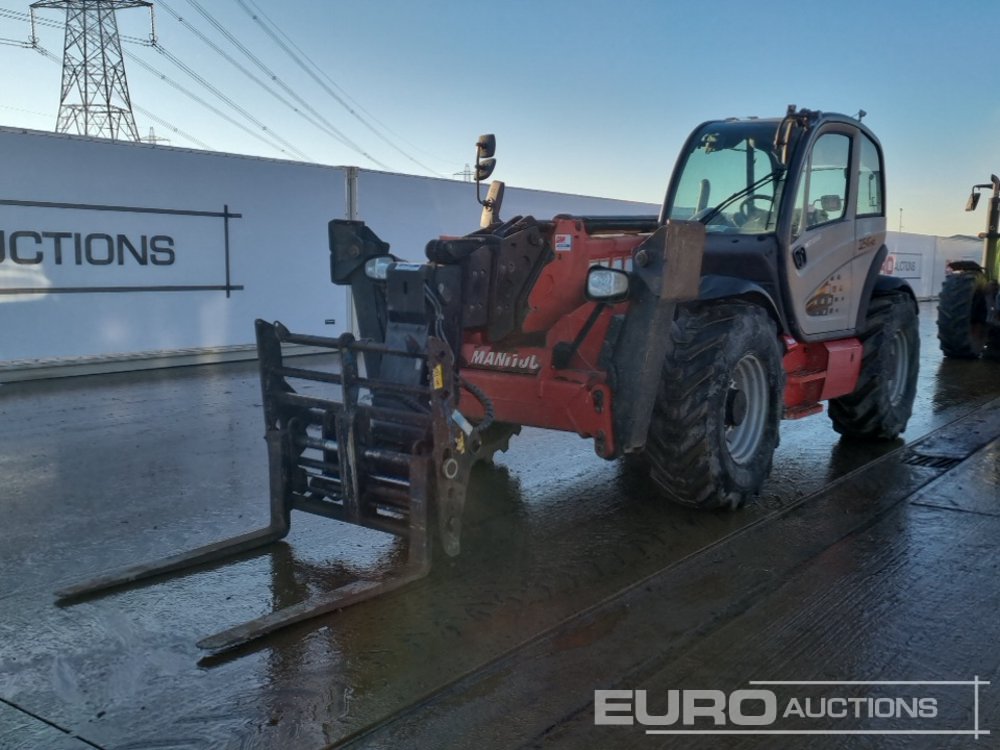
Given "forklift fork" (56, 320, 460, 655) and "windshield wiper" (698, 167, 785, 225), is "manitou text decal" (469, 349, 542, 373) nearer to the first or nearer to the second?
"forklift fork" (56, 320, 460, 655)

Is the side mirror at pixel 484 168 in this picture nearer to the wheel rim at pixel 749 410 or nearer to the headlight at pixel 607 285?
the headlight at pixel 607 285

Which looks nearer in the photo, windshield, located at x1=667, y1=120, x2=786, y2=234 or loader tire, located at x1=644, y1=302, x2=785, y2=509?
loader tire, located at x1=644, y1=302, x2=785, y2=509

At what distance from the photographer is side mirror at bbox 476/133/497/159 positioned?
5.38 meters

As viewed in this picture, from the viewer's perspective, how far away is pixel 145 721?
2973mm

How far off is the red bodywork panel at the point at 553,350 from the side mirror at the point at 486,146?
691 millimetres

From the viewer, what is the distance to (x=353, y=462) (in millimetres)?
4320

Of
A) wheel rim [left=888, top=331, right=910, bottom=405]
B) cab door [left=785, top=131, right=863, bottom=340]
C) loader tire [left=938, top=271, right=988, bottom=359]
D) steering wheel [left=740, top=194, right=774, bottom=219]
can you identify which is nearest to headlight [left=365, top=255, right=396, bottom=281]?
steering wheel [left=740, top=194, right=774, bottom=219]

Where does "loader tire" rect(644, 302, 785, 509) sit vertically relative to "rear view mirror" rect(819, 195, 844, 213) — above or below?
below

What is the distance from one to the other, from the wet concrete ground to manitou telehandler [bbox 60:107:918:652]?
0.85 feet

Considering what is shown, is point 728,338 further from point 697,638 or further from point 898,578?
point 697,638

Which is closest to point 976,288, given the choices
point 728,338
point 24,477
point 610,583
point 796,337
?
point 796,337

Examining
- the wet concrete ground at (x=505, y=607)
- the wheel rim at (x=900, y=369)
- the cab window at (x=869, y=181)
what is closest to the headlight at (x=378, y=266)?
the wet concrete ground at (x=505, y=607)

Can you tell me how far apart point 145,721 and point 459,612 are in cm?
135

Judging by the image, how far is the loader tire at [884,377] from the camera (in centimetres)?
687
